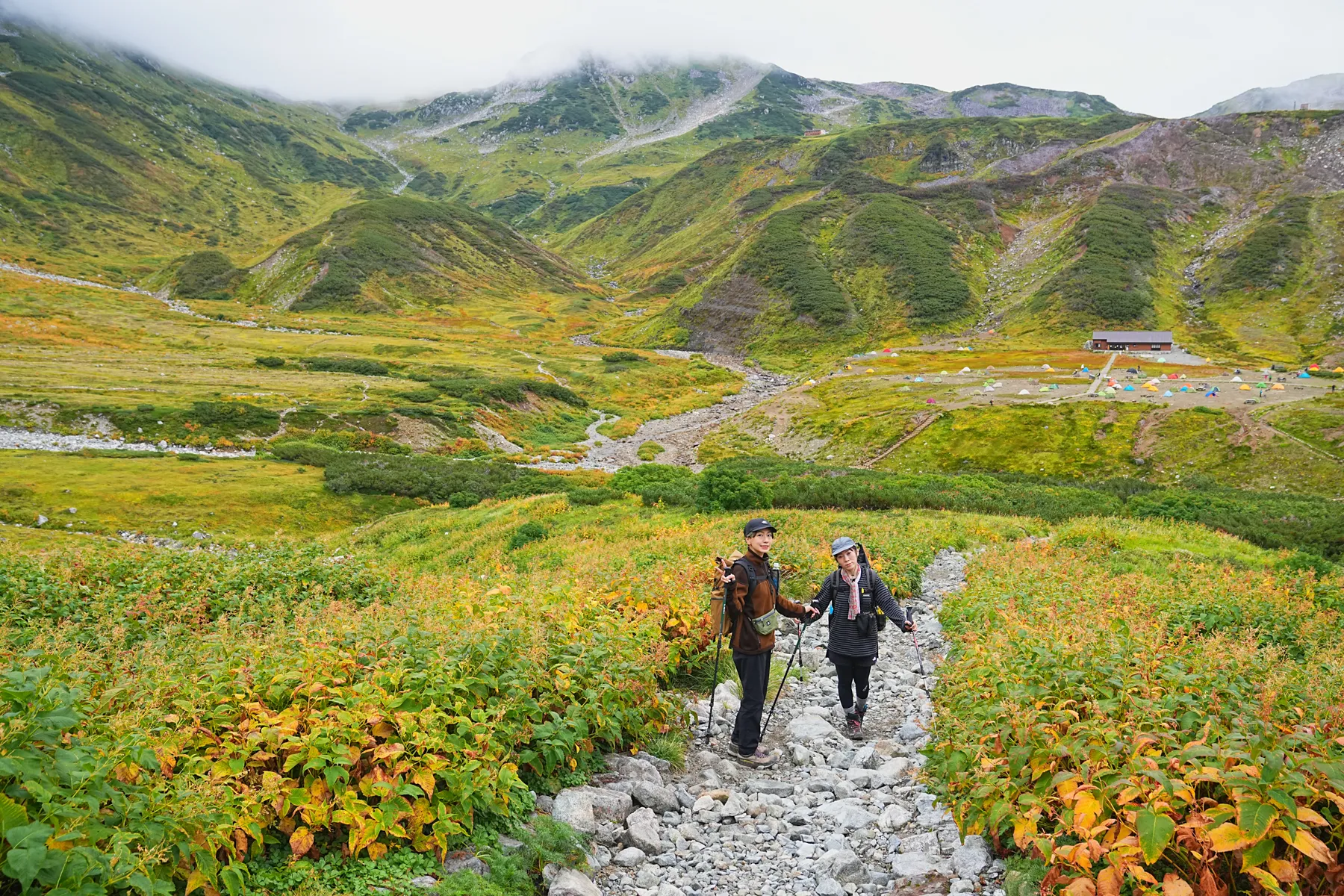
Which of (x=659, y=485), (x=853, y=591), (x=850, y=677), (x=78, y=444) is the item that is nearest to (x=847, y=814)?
(x=850, y=677)

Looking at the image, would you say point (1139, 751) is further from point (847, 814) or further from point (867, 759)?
point (867, 759)

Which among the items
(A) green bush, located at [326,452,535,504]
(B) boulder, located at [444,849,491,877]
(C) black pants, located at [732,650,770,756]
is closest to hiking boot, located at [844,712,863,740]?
(C) black pants, located at [732,650,770,756]

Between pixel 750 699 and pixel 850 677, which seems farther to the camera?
pixel 850 677

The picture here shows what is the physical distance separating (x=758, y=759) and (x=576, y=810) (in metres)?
3.24

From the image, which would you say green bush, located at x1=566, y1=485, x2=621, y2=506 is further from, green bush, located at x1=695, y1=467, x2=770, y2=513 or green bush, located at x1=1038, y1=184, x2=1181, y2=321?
green bush, located at x1=1038, y1=184, x2=1181, y2=321

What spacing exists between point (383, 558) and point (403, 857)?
25.5m

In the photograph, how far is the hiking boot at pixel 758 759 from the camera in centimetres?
1016

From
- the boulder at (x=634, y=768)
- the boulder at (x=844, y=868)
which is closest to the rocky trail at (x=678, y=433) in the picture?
the boulder at (x=634, y=768)

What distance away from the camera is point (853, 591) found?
36.7ft

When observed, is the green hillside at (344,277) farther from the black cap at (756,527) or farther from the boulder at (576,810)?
the boulder at (576,810)

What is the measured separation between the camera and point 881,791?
30.2 ft

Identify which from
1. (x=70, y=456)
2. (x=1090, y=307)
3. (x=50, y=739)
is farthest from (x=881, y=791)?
(x=1090, y=307)

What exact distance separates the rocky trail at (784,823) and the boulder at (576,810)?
1 centimetres

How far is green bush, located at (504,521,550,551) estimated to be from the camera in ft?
90.7
